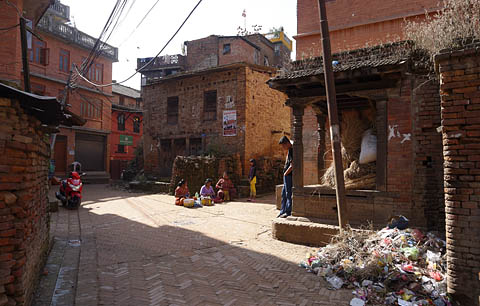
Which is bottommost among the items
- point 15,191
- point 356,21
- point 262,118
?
point 15,191

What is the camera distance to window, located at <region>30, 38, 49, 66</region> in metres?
20.5

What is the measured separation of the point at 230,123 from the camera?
1711 centimetres

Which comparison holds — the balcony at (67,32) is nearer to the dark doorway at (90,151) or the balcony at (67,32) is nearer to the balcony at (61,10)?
the balcony at (61,10)

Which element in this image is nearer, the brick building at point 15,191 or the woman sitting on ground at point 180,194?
the brick building at point 15,191

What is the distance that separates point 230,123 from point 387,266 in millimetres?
13391

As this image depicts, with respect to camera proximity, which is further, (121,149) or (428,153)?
(121,149)

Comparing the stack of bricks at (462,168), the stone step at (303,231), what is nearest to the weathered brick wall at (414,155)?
the stone step at (303,231)

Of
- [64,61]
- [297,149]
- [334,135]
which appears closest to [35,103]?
[334,135]

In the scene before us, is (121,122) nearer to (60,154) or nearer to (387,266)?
(60,154)

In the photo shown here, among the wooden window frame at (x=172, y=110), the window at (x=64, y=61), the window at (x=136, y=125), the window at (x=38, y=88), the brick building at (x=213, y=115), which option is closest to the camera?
the brick building at (x=213, y=115)

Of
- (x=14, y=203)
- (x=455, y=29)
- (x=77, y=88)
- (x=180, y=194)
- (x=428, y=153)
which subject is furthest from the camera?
(x=77, y=88)

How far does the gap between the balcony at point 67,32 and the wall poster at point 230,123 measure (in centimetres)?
1091

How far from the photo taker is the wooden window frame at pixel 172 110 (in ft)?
65.1

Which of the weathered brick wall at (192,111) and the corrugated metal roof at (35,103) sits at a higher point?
the weathered brick wall at (192,111)
